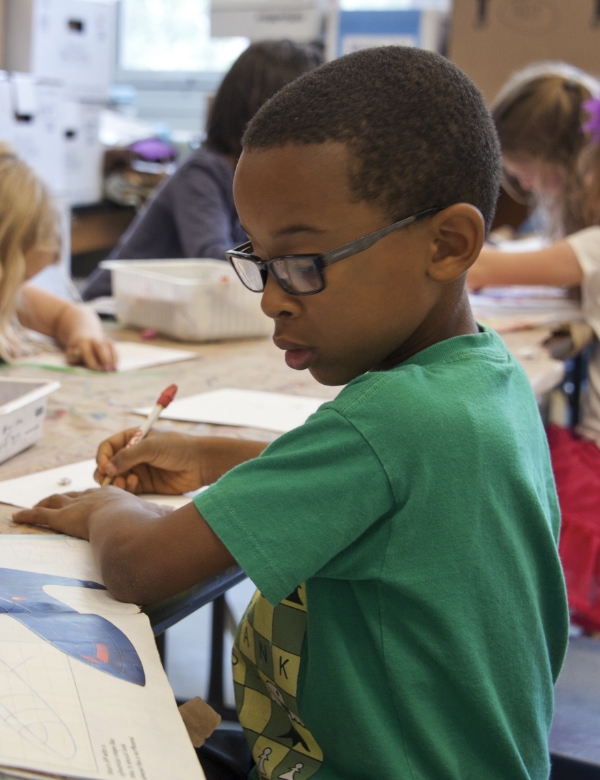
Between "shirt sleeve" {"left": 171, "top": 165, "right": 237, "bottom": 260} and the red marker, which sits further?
"shirt sleeve" {"left": 171, "top": 165, "right": 237, "bottom": 260}

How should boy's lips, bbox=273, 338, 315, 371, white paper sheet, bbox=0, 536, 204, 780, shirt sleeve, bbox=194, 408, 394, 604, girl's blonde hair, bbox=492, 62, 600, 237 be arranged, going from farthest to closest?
girl's blonde hair, bbox=492, 62, 600, 237
boy's lips, bbox=273, 338, 315, 371
shirt sleeve, bbox=194, 408, 394, 604
white paper sheet, bbox=0, 536, 204, 780

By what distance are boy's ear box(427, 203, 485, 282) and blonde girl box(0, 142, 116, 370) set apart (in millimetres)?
888

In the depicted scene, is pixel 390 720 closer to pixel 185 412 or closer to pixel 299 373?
pixel 185 412

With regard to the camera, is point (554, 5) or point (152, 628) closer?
point (152, 628)

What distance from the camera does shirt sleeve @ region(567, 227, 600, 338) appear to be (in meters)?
1.86

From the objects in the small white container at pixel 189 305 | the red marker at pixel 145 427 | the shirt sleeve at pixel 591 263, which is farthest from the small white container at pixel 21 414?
the shirt sleeve at pixel 591 263

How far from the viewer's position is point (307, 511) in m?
0.60

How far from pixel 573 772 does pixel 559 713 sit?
10cm

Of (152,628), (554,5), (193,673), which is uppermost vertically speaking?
(554,5)

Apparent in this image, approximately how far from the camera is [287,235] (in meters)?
0.67

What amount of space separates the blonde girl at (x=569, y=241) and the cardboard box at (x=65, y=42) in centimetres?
186

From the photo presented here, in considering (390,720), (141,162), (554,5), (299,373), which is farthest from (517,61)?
(390,720)

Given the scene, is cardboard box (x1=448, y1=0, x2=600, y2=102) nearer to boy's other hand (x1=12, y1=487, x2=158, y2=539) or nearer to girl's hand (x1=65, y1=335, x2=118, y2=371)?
girl's hand (x1=65, y1=335, x2=118, y2=371)

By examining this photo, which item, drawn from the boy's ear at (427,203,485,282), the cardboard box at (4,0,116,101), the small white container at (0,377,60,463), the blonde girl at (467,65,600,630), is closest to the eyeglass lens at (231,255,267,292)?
the boy's ear at (427,203,485,282)
